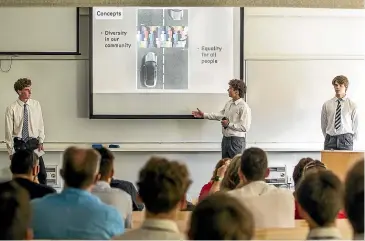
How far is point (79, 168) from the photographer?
263 cm

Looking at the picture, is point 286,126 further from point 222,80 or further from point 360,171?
point 360,171

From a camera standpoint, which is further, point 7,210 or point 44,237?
point 44,237

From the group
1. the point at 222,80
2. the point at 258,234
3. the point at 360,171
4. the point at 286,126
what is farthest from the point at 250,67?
the point at 360,171

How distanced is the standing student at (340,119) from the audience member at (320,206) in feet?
16.5

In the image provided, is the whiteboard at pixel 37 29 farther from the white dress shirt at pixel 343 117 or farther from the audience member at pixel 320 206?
the audience member at pixel 320 206

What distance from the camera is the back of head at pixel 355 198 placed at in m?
1.71

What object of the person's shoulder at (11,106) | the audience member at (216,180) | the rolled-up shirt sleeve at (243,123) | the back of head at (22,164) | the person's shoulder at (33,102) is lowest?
the audience member at (216,180)

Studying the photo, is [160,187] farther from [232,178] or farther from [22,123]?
[22,123]

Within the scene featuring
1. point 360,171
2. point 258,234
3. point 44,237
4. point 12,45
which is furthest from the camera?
Answer: point 12,45

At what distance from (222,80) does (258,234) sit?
4862mm

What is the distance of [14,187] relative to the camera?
193 cm

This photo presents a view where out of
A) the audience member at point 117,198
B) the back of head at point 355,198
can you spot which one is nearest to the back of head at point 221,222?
the back of head at point 355,198

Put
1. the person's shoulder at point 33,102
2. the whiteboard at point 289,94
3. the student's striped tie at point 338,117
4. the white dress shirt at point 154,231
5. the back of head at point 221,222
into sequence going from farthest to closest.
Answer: the whiteboard at point 289,94 < the student's striped tie at point 338,117 < the person's shoulder at point 33,102 < the white dress shirt at point 154,231 < the back of head at point 221,222

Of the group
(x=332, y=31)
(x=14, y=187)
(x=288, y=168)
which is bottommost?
(x=288, y=168)
